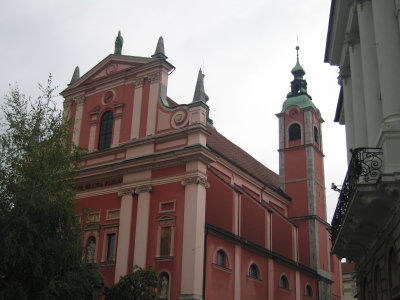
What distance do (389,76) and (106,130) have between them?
16452 mm

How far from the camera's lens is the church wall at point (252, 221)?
79.0 ft

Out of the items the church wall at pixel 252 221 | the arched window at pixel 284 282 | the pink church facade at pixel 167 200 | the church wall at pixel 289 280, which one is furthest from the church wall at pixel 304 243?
the church wall at pixel 252 221

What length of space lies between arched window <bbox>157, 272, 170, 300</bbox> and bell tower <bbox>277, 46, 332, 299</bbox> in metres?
13.1

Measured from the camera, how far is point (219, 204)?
22531 mm

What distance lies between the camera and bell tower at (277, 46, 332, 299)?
31031mm

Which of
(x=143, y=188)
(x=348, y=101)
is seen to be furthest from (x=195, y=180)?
(x=348, y=101)

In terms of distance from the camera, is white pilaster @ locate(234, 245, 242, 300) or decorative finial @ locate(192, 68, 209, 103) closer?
white pilaster @ locate(234, 245, 242, 300)

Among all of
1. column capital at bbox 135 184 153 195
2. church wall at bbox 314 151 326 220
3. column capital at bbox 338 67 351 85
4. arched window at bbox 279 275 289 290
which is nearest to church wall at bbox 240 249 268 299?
arched window at bbox 279 275 289 290

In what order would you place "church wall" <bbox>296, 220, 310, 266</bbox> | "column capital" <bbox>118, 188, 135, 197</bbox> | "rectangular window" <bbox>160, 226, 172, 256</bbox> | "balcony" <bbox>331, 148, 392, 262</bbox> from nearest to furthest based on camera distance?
1. "balcony" <bbox>331, 148, 392, 262</bbox>
2. "rectangular window" <bbox>160, 226, 172, 256</bbox>
3. "column capital" <bbox>118, 188, 135, 197</bbox>
4. "church wall" <bbox>296, 220, 310, 266</bbox>

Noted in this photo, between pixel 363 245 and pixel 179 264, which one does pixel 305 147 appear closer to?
pixel 179 264

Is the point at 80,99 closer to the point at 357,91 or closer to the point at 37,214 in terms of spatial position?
the point at 37,214

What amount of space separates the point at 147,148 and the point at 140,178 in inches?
50.3

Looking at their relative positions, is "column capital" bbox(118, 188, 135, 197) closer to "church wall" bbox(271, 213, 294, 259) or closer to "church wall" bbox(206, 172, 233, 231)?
"church wall" bbox(206, 172, 233, 231)

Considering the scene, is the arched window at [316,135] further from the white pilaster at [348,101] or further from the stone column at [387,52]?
the stone column at [387,52]
